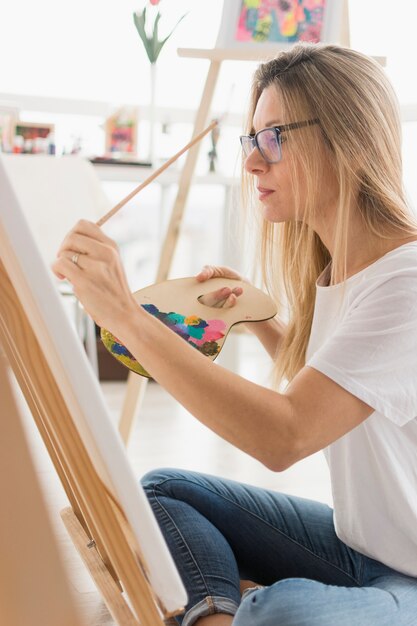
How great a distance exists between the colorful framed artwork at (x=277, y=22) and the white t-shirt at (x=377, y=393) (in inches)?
42.7

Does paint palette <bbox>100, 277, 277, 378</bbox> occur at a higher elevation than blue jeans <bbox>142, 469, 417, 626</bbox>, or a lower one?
higher

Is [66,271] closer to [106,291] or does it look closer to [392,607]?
[106,291]

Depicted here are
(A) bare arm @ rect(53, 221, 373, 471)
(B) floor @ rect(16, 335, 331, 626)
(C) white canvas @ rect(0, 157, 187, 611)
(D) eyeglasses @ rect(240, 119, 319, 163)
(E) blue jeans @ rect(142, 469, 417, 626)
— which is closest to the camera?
(C) white canvas @ rect(0, 157, 187, 611)

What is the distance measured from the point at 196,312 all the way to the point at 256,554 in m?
0.46

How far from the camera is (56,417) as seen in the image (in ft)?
→ 2.97

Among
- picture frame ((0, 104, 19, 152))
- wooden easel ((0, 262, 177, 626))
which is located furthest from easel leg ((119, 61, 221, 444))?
picture frame ((0, 104, 19, 152))

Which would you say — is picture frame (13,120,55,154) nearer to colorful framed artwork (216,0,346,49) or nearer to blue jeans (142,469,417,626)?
colorful framed artwork (216,0,346,49)

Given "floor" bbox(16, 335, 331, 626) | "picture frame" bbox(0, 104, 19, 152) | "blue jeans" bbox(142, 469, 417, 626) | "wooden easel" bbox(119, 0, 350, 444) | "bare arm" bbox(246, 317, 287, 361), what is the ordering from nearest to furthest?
1. "blue jeans" bbox(142, 469, 417, 626)
2. "bare arm" bbox(246, 317, 287, 361)
3. "wooden easel" bbox(119, 0, 350, 444)
4. "floor" bbox(16, 335, 331, 626)
5. "picture frame" bbox(0, 104, 19, 152)

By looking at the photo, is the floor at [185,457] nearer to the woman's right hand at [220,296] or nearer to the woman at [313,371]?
the woman at [313,371]

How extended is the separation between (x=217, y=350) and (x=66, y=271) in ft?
1.75

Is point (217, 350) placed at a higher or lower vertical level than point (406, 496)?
higher

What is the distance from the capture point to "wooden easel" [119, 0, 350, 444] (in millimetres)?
2355

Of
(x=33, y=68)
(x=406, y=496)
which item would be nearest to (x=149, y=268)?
(x=33, y=68)

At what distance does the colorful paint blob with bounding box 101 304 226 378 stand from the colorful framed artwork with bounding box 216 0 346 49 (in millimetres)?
1077
